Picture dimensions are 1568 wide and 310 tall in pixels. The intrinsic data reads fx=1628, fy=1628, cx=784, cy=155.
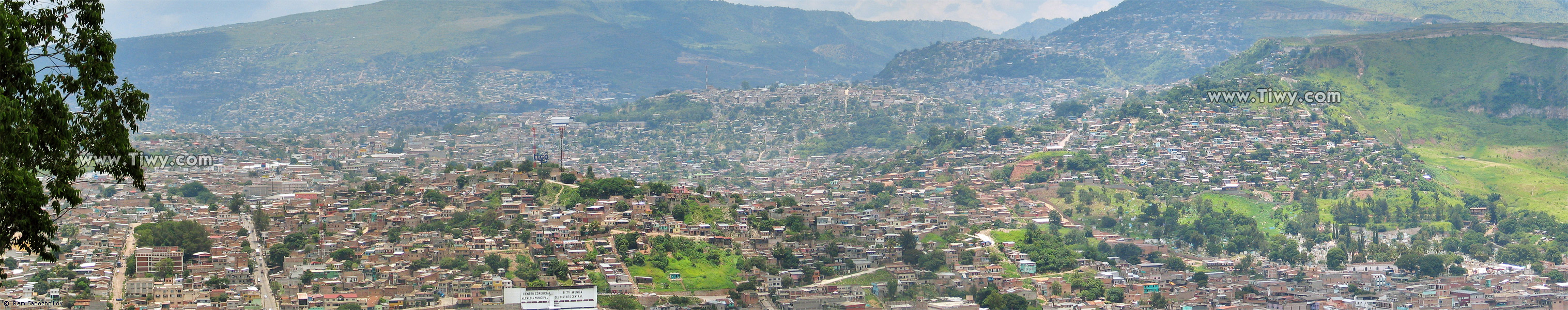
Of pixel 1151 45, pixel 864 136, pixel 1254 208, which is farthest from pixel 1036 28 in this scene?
pixel 1254 208

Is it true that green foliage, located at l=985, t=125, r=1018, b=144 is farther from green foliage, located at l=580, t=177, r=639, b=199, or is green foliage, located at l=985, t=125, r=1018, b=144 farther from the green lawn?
green foliage, located at l=580, t=177, r=639, b=199

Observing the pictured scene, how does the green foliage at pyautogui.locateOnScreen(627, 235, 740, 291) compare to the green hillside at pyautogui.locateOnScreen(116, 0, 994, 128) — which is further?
the green hillside at pyautogui.locateOnScreen(116, 0, 994, 128)

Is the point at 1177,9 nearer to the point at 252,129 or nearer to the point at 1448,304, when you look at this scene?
the point at 252,129

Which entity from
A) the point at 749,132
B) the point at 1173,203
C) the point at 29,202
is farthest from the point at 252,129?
the point at 29,202

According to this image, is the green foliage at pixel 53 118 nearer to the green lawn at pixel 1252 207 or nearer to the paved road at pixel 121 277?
the paved road at pixel 121 277

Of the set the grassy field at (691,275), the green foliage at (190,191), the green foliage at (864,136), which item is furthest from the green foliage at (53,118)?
the green foliage at (864,136)

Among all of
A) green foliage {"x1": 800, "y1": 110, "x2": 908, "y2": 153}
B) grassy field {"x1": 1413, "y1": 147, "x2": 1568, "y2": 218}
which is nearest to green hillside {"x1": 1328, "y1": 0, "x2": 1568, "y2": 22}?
green foliage {"x1": 800, "y1": 110, "x2": 908, "y2": 153}
